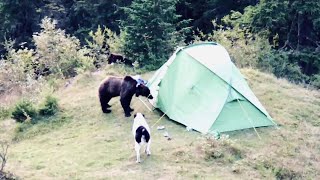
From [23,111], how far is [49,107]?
657 mm

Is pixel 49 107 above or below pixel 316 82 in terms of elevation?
below

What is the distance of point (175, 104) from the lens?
11219 mm

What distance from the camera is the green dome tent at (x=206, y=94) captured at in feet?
34.8

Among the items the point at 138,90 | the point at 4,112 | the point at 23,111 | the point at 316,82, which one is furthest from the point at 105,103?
the point at 316,82

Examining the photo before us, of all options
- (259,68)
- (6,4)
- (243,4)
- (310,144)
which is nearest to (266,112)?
(310,144)

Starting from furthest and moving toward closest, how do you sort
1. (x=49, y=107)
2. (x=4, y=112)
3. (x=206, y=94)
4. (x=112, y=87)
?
(x=4, y=112)
(x=49, y=107)
(x=112, y=87)
(x=206, y=94)

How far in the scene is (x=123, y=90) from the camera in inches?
447

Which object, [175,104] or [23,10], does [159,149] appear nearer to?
[175,104]

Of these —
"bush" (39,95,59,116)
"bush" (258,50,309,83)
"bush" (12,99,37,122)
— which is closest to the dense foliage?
"bush" (258,50,309,83)

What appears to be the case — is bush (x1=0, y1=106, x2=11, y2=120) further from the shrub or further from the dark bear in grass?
the shrub

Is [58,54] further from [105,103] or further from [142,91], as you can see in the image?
[142,91]

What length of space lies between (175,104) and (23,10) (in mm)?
16277

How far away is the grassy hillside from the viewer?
8648 millimetres

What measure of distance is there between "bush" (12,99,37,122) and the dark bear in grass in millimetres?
1718
